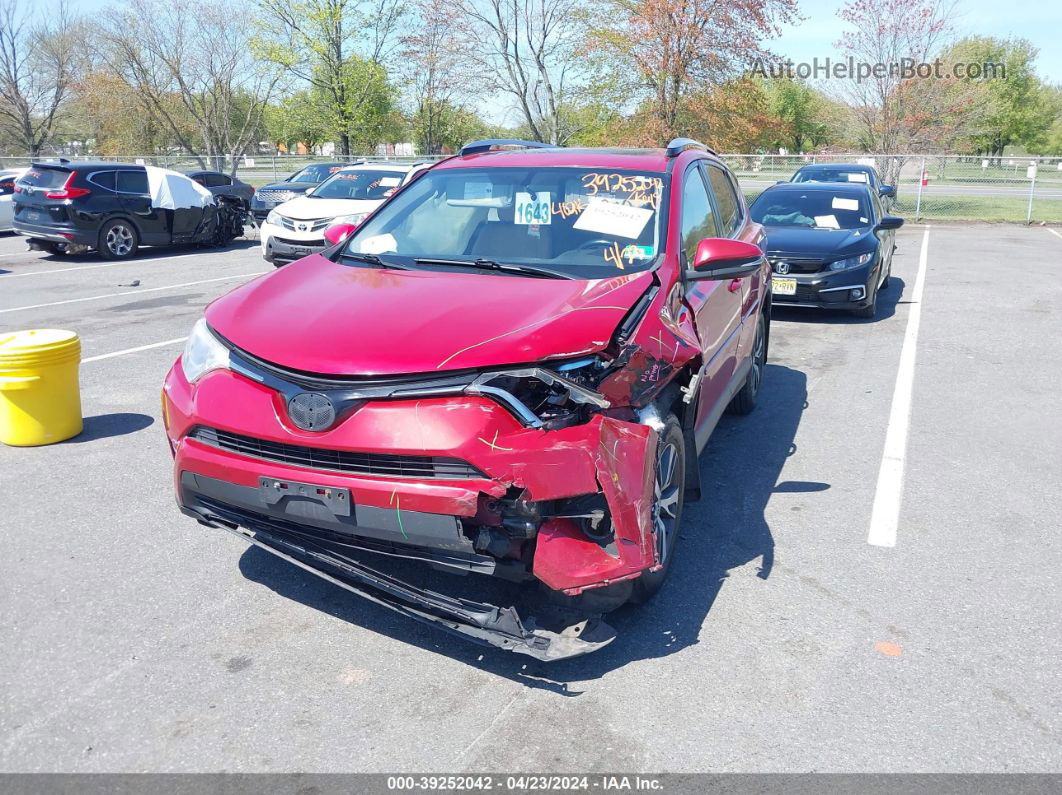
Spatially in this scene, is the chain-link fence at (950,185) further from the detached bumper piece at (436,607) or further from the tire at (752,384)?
the detached bumper piece at (436,607)

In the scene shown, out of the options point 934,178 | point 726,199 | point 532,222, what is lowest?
point 532,222

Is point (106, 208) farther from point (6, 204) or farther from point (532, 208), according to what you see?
point (532, 208)

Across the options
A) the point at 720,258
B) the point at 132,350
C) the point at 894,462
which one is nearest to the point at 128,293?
the point at 132,350

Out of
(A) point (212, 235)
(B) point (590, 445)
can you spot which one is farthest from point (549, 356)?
(A) point (212, 235)

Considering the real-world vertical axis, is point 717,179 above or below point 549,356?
above

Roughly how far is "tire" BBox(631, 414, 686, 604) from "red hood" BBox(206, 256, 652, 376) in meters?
0.57

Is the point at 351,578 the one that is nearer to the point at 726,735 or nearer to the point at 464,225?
the point at 726,735

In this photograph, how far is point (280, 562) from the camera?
4.07 m

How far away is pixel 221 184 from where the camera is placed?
2234cm

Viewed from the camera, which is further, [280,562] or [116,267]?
[116,267]

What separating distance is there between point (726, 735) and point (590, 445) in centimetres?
105

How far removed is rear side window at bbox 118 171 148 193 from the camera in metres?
15.4

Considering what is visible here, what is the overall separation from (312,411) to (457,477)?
0.57 metres

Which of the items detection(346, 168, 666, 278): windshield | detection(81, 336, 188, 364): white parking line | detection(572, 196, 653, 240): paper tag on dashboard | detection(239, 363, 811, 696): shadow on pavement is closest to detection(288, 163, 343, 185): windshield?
detection(81, 336, 188, 364): white parking line
